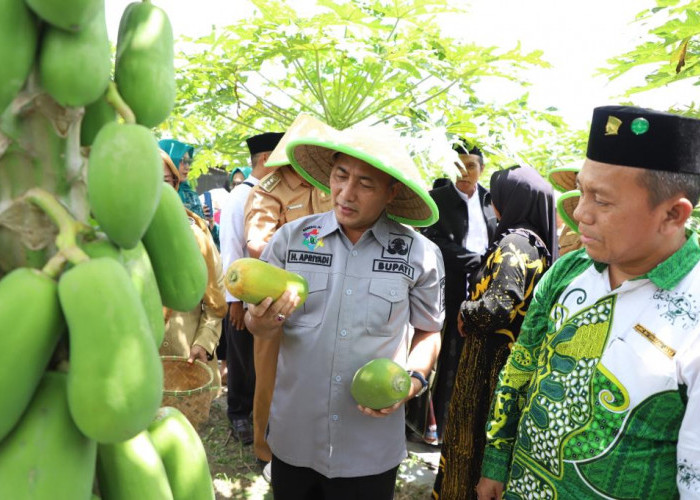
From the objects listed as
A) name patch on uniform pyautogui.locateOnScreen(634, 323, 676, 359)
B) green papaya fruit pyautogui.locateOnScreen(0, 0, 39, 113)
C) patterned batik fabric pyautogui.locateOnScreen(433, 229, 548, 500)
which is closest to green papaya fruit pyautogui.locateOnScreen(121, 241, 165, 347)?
green papaya fruit pyautogui.locateOnScreen(0, 0, 39, 113)

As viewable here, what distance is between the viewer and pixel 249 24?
3.73m

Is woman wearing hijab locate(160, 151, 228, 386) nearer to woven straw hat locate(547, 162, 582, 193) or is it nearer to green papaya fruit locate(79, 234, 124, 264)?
woven straw hat locate(547, 162, 582, 193)

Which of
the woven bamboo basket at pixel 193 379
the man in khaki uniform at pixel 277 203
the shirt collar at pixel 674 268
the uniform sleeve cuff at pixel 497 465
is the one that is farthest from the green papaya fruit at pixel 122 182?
the man in khaki uniform at pixel 277 203

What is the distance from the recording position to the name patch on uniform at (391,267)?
7.04ft

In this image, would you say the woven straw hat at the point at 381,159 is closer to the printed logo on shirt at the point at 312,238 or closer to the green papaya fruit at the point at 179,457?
the printed logo on shirt at the point at 312,238

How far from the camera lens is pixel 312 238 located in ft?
7.30

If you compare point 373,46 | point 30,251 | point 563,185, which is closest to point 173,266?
point 30,251

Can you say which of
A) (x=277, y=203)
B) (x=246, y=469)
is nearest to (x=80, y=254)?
(x=277, y=203)

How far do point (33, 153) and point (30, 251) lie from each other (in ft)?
0.39

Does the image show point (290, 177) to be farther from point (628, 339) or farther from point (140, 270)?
point (140, 270)

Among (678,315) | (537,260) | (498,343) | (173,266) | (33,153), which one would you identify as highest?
(33,153)

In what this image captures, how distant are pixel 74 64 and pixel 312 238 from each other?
5.34 feet

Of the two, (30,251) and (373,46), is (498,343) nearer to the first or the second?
(373,46)

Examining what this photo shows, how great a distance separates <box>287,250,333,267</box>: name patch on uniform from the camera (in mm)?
2180
